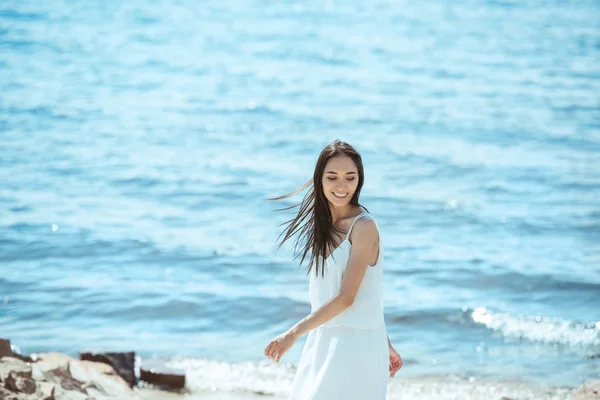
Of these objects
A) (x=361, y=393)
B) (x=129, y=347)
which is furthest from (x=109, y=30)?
(x=361, y=393)

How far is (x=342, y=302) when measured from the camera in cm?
363

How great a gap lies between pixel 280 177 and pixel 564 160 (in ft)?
14.5

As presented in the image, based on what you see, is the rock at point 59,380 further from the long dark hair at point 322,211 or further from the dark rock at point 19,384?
the long dark hair at point 322,211

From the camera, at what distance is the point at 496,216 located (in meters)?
12.3

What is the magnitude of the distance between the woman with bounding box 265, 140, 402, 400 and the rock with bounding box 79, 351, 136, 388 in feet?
11.0

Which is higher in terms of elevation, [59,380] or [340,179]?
[340,179]

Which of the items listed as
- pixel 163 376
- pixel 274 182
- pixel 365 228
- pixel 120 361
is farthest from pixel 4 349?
pixel 274 182

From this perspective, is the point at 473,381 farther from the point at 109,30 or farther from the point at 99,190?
the point at 109,30

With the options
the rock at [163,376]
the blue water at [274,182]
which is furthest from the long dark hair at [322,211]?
the blue water at [274,182]

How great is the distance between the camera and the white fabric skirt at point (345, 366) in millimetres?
3660

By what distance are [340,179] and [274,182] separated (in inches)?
395

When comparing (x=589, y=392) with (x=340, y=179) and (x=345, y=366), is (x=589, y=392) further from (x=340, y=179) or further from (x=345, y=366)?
(x=340, y=179)

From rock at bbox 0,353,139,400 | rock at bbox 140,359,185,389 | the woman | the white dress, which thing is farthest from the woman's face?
rock at bbox 140,359,185,389

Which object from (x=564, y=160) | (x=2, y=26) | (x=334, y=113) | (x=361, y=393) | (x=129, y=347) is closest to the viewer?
(x=361, y=393)
